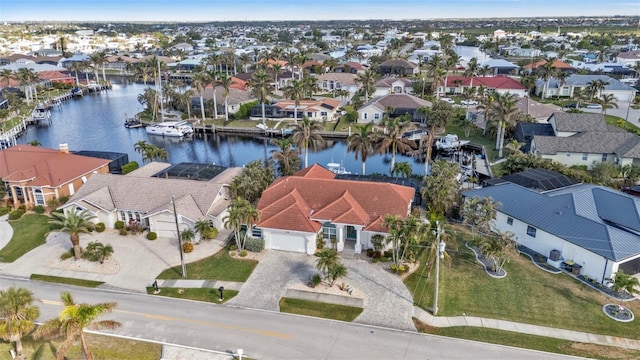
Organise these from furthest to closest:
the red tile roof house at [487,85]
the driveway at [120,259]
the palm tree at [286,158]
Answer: the red tile roof house at [487,85] < the palm tree at [286,158] < the driveway at [120,259]

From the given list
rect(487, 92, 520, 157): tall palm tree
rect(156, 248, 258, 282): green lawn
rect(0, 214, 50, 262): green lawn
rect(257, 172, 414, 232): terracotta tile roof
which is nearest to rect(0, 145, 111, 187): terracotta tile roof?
rect(0, 214, 50, 262): green lawn

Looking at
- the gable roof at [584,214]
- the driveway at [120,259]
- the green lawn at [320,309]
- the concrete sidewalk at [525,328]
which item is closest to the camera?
the concrete sidewalk at [525,328]

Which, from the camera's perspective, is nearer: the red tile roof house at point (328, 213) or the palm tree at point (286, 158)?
the red tile roof house at point (328, 213)

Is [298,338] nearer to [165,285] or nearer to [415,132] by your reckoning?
[165,285]

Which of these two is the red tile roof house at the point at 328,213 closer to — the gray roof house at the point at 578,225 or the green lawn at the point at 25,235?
the gray roof house at the point at 578,225

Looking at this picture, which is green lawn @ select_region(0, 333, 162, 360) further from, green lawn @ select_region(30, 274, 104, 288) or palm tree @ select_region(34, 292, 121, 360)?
green lawn @ select_region(30, 274, 104, 288)

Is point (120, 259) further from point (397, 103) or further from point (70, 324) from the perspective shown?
point (397, 103)

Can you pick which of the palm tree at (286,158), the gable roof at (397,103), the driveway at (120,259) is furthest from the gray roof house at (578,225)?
the gable roof at (397,103)

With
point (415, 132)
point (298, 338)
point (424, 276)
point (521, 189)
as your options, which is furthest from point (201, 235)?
point (415, 132)
